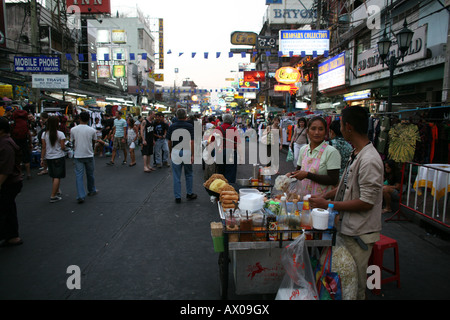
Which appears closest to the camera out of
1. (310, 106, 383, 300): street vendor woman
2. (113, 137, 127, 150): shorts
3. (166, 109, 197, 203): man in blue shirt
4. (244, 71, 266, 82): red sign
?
(310, 106, 383, 300): street vendor woman

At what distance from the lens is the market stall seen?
268 centimetres

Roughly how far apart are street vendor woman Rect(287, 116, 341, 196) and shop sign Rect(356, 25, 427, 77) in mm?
9658

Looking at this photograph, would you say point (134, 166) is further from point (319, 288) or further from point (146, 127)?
point (319, 288)

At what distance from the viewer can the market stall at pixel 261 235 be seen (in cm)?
268

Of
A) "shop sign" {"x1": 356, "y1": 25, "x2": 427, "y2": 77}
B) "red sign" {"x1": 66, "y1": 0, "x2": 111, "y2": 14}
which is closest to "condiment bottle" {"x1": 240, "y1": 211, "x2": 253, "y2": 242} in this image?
"shop sign" {"x1": 356, "y1": 25, "x2": 427, "y2": 77}

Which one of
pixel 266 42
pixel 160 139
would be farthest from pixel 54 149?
pixel 266 42

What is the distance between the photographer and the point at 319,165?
3518 millimetres

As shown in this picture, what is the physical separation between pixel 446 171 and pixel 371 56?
11.2m

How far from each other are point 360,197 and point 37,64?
1417 centimetres

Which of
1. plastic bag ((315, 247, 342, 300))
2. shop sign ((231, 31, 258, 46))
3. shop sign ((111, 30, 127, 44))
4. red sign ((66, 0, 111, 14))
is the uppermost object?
shop sign ((111, 30, 127, 44))

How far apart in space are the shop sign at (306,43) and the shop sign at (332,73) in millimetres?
1127

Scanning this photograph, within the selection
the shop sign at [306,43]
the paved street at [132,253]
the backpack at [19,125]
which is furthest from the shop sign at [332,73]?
the backpack at [19,125]

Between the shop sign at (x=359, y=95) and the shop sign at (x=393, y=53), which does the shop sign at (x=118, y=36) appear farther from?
the shop sign at (x=393, y=53)

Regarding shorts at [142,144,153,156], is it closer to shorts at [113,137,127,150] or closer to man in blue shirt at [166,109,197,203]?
shorts at [113,137,127,150]
